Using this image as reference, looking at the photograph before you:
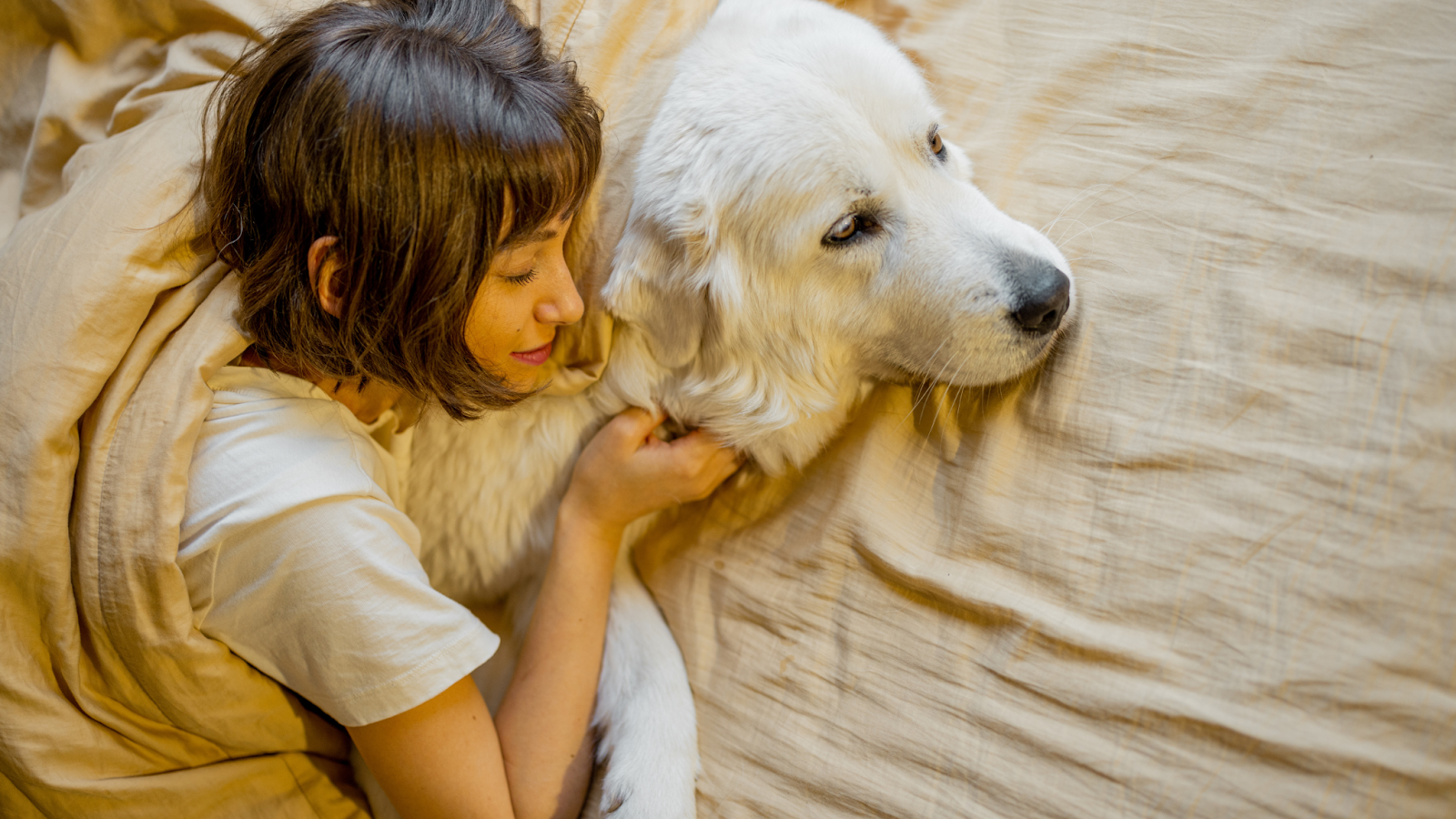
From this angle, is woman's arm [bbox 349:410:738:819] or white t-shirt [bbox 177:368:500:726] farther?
woman's arm [bbox 349:410:738:819]

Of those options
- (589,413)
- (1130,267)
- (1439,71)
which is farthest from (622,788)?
(1439,71)

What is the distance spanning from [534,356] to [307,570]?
18.8 inches

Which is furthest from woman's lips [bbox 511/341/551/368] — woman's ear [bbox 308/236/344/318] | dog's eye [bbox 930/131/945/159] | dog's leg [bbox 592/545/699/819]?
dog's eye [bbox 930/131/945/159]

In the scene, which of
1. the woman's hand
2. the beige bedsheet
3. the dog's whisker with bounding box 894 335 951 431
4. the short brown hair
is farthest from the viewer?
the woman's hand

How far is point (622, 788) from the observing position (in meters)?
1.31

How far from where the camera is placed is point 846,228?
128cm

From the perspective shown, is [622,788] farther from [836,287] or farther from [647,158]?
[647,158]

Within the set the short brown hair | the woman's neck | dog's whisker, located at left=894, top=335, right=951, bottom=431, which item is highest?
the short brown hair

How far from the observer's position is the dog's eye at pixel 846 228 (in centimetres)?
127

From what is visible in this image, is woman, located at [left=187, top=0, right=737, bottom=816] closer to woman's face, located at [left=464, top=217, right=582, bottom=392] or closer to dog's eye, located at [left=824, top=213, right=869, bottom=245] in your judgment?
woman's face, located at [left=464, top=217, right=582, bottom=392]

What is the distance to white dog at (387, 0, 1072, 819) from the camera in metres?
1.24

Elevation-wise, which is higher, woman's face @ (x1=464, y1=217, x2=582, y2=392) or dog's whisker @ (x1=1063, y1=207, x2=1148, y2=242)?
woman's face @ (x1=464, y1=217, x2=582, y2=392)

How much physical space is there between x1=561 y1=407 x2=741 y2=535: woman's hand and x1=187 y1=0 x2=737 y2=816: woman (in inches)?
9.4

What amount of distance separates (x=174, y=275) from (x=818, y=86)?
3.42 feet
